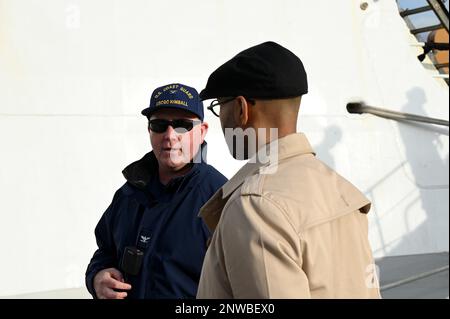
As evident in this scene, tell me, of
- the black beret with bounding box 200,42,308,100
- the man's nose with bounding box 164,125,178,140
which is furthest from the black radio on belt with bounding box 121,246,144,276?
the black beret with bounding box 200,42,308,100

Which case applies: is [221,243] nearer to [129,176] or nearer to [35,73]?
[129,176]

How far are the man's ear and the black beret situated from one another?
11mm

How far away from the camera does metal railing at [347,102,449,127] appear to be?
4285 mm

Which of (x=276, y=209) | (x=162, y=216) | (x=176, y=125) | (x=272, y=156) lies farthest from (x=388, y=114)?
(x=276, y=209)

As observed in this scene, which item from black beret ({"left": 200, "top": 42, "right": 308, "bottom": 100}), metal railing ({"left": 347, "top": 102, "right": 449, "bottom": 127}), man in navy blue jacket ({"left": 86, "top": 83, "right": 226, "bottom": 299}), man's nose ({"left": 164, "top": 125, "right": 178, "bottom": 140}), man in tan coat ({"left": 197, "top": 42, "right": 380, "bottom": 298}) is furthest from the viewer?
metal railing ({"left": 347, "top": 102, "right": 449, "bottom": 127})

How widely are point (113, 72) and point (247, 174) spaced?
2733 millimetres

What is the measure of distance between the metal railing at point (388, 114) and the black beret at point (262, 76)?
3.25 meters

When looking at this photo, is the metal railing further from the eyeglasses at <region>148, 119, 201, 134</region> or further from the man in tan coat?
the man in tan coat

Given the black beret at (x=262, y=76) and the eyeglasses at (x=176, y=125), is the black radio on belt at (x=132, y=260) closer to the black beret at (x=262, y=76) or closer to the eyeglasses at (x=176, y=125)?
the eyeglasses at (x=176, y=125)

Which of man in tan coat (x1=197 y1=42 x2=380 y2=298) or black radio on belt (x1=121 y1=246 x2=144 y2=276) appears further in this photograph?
black radio on belt (x1=121 y1=246 x2=144 y2=276)
